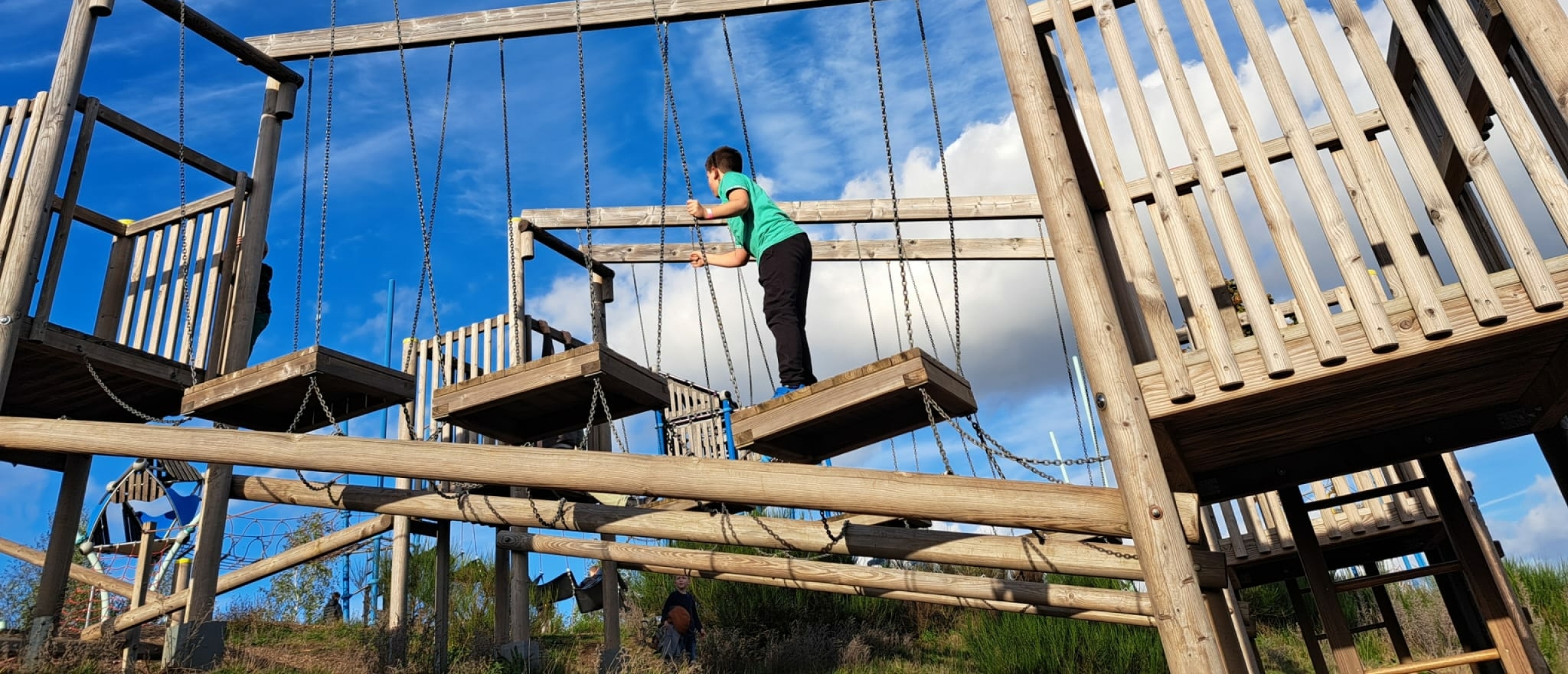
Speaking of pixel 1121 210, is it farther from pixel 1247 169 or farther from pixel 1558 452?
pixel 1558 452

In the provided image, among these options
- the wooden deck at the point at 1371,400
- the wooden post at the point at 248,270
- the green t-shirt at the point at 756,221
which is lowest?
the wooden deck at the point at 1371,400

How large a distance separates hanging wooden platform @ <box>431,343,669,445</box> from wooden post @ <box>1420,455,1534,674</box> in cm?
425

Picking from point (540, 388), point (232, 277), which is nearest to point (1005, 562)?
point (540, 388)

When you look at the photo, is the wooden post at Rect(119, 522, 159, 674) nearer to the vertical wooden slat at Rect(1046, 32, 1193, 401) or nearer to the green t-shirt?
the green t-shirt

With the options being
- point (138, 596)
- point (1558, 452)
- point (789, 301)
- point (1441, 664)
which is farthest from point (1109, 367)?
point (138, 596)

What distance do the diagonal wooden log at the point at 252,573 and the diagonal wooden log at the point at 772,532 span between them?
88 centimetres

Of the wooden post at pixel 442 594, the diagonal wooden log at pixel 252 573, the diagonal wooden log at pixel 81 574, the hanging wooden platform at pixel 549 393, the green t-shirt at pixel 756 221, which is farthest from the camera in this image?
the diagonal wooden log at pixel 81 574

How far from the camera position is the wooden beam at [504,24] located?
620cm

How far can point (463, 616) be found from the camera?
10.6m

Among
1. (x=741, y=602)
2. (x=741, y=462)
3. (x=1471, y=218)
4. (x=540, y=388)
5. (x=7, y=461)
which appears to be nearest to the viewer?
(x=741, y=462)

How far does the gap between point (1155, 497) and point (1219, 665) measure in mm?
531

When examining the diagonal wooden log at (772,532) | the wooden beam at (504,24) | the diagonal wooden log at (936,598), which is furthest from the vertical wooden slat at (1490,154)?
the diagonal wooden log at (936,598)

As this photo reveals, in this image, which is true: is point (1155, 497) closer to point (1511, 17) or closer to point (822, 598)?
point (1511, 17)

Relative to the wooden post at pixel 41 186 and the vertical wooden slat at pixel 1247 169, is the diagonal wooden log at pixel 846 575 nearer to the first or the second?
the vertical wooden slat at pixel 1247 169
